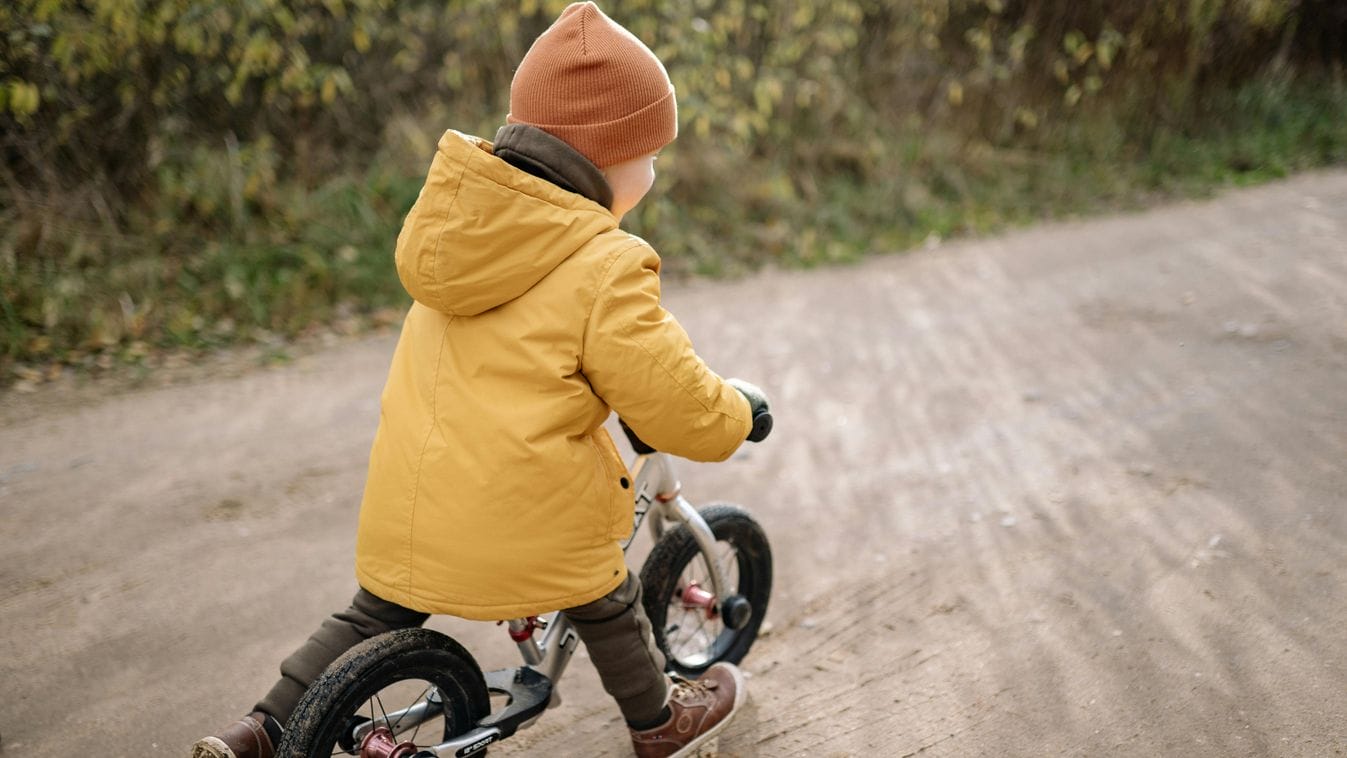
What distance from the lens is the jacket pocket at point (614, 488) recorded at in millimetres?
2182

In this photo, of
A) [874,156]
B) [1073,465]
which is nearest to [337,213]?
[874,156]

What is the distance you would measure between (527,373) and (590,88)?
58 centimetres

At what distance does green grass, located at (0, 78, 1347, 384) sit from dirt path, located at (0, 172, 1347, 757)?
2.08 ft

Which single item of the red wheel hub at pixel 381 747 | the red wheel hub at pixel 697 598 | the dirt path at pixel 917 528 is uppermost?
the red wheel hub at pixel 381 747

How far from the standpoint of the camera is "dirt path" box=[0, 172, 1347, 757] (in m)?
2.75

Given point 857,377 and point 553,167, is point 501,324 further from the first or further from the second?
point 857,377

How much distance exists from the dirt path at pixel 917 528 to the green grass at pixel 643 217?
Result: 24.9 inches

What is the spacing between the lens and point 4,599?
11.0ft

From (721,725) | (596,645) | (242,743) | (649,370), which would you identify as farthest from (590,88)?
(721,725)

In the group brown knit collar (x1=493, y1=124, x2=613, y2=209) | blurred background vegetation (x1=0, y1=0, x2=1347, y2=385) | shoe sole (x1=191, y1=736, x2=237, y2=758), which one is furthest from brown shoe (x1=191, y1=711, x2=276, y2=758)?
blurred background vegetation (x1=0, y1=0, x2=1347, y2=385)

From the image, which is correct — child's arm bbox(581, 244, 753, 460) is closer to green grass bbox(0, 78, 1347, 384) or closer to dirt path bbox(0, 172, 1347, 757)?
dirt path bbox(0, 172, 1347, 757)

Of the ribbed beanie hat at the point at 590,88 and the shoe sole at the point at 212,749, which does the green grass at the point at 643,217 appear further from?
the ribbed beanie hat at the point at 590,88

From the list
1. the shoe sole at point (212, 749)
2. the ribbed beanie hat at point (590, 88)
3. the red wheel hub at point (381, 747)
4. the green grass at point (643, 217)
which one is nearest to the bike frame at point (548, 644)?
the red wheel hub at point (381, 747)

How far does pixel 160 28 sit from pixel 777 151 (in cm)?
416
